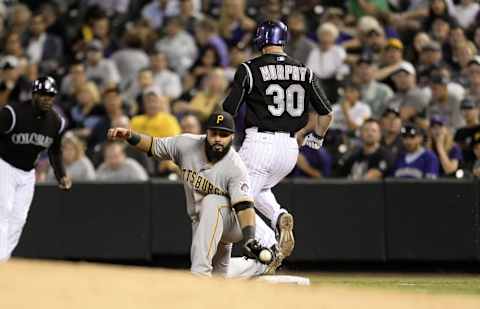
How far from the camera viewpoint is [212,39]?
1716 cm

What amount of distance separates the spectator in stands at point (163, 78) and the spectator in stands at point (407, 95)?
3016 millimetres

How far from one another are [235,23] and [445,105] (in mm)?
3732

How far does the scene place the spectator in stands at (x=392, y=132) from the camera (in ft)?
48.0

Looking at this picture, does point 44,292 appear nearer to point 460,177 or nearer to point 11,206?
point 11,206

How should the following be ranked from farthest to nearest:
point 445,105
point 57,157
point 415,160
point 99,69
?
1. point 99,69
2. point 445,105
3. point 415,160
4. point 57,157

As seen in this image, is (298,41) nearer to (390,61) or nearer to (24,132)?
(390,61)

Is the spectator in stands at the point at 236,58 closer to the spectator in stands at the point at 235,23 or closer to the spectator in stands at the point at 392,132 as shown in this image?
the spectator in stands at the point at 235,23

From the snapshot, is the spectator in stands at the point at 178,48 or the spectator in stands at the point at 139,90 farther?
the spectator in stands at the point at 178,48

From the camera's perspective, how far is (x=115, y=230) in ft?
48.3

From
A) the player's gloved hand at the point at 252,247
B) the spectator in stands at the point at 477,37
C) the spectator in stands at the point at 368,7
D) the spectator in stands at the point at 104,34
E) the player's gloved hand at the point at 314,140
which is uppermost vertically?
the spectator in stands at the point at 368,7

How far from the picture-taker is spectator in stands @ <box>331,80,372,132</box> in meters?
15.5

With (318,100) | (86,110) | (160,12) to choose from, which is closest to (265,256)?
(318,100)

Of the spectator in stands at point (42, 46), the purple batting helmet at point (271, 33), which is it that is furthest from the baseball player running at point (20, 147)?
the spectator in stands at point (42, 46)

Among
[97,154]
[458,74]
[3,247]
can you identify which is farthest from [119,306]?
[458,74]
